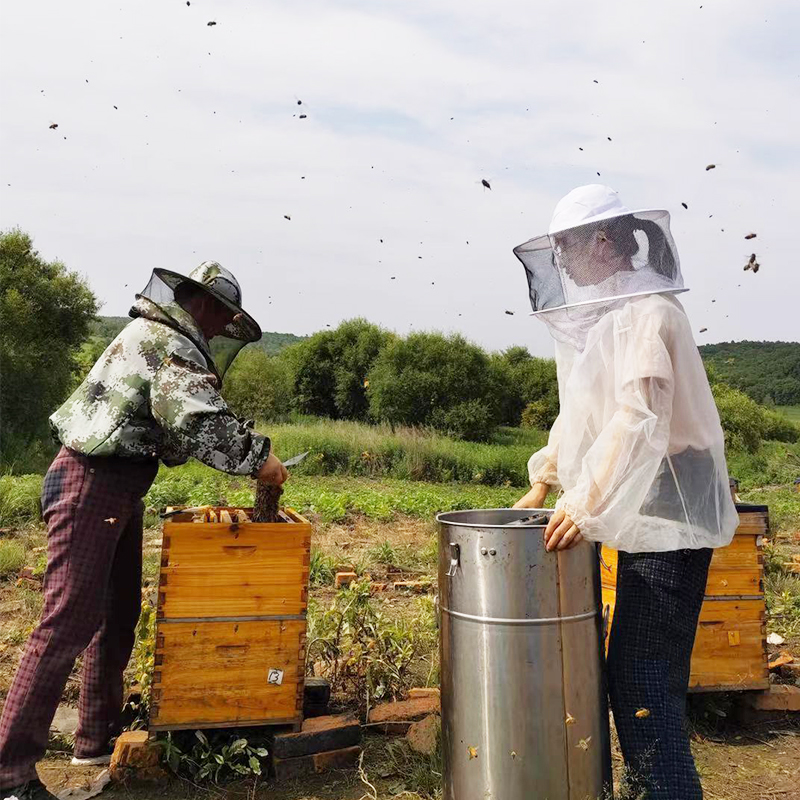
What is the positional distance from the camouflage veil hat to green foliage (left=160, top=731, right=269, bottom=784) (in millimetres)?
1667

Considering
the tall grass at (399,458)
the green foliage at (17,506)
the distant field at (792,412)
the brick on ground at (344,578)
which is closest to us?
the brick on ground at (344,578)

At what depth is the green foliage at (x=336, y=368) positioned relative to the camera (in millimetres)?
31375

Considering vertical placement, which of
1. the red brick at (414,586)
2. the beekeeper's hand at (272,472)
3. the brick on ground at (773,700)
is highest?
the beekeeper's hand at (272,472)

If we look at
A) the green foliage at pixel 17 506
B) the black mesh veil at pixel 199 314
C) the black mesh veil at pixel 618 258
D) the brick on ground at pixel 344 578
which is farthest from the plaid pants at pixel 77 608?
the green foliage at pixel 17 506

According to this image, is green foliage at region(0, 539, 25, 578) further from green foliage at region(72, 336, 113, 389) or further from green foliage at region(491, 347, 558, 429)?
green foliage at region(491, 347, 558, 429)

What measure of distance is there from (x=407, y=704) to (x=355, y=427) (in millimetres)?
19450

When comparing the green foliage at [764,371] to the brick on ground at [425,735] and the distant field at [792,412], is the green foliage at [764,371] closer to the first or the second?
the distant field at [792,412]

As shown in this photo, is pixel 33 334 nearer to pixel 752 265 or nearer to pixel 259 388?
pixel 259 388

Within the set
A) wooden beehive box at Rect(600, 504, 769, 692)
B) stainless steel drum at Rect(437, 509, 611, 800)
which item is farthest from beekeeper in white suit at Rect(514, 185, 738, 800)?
wooden beehive box at Rect(600, 504, 769, 692)

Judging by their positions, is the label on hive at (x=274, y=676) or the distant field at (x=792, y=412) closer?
the label on hive at (x=274, y=676)

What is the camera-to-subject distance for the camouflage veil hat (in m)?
3.11

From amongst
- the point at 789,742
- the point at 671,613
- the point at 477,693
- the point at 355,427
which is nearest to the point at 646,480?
the point at 671,613

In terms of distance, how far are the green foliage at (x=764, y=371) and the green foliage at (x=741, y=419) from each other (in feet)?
4.20

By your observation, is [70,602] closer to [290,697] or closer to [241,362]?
[290,697]
